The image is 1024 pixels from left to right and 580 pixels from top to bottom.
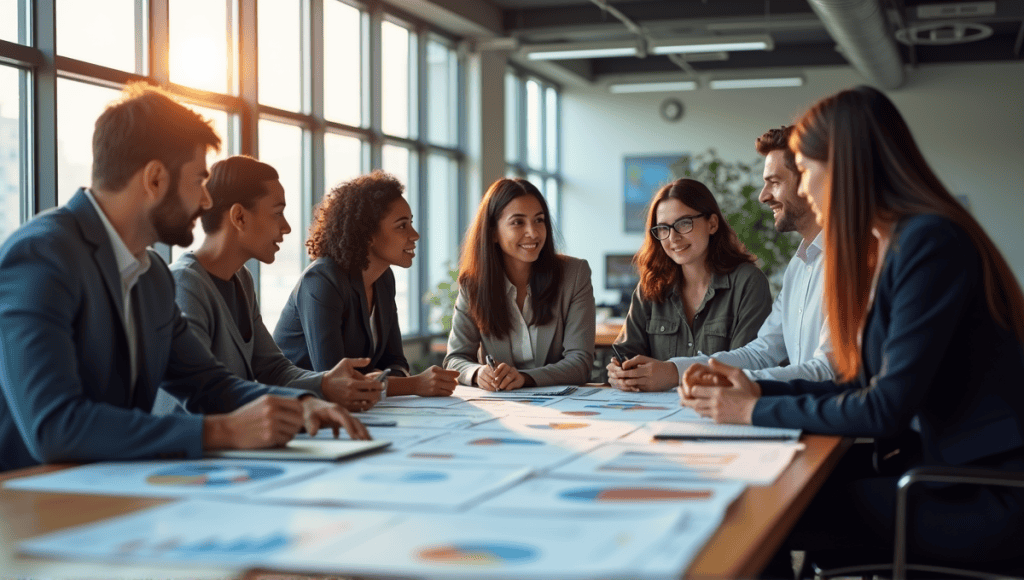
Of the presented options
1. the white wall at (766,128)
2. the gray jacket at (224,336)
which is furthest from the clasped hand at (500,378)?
the white wall at (766,128)

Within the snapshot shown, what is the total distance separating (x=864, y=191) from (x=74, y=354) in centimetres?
155

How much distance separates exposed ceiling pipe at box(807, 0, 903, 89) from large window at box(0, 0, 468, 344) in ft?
12.3

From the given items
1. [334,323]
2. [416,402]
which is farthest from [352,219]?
[416,402]

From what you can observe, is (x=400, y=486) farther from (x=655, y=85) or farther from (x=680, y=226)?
(x=655, y=85)

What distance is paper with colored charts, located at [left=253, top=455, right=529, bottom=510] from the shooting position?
1398 millimetres

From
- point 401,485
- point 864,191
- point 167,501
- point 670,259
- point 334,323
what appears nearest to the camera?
point 167,501

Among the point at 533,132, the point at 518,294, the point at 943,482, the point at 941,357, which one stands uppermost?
the point at 533,132

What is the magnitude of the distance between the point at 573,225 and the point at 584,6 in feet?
11.9

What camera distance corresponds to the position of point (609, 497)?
143cm

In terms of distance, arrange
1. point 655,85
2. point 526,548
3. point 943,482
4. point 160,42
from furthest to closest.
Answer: point 655,85, point 160,42, point 943,482, point 526,548

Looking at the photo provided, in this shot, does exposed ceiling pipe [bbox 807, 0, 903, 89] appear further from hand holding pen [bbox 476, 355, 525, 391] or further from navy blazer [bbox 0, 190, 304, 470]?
navy blazer [bbox 0, 190, 304, 470]

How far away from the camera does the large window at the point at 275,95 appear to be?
17.0 ft

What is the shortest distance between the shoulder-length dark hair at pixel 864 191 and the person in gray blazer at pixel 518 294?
1558mm

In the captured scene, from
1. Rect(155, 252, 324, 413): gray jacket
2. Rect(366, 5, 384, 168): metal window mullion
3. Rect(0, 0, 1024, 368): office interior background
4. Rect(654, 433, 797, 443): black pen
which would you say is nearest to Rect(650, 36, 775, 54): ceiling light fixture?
Rect(0, 0, 1024, 368): office interior background
